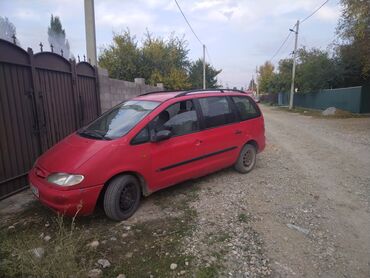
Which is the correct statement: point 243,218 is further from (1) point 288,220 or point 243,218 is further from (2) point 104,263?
(2) point 104,263

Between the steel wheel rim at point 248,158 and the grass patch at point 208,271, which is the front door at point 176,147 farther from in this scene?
the grass patch at point 208,271

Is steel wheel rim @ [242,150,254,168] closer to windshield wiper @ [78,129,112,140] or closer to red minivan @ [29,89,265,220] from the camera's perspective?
red minivan @ [29,89,265,220]

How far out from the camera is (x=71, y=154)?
12.1 ft

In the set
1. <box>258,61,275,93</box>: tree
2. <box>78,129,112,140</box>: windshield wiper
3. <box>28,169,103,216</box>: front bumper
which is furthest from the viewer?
<box>258,61,275,93</box>: tree

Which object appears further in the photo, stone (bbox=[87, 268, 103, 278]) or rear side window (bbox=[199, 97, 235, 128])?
rear side window (bbox=[199, 97, 235, 128])

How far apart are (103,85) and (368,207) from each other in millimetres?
6814

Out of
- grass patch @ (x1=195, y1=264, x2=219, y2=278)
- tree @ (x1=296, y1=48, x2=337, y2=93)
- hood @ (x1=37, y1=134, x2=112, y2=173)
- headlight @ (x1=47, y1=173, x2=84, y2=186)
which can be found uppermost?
tree @ (x1=296, y1=48, x2=337, y2=93)

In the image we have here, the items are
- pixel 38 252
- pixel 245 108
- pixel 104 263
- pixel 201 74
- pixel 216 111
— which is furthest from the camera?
pixel 201 74

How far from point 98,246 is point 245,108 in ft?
12.6

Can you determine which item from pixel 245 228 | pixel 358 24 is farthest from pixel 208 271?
pixel 358 24

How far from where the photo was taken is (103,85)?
7898mm

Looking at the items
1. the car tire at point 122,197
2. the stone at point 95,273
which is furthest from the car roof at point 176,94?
the stone at point 95,273

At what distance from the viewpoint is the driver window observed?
166 inches

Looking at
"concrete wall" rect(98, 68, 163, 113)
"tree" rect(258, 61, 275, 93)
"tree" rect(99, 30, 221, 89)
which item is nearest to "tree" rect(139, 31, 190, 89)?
"tree" rect(99, 30, 221, 89)
